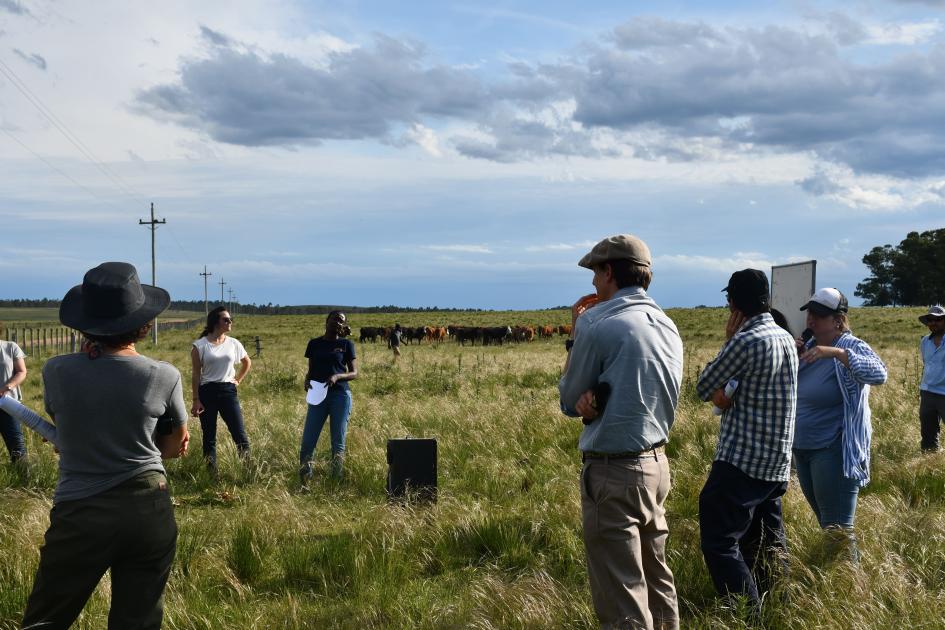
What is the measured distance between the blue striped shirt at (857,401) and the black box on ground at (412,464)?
3.38 metres

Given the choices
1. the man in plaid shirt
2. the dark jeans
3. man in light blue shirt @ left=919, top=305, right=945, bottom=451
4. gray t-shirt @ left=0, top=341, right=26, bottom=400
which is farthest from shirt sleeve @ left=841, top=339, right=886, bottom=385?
the dark jeans

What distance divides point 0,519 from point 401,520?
2917 mm

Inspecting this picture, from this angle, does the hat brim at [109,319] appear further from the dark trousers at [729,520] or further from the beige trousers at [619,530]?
the dark trousers at [729,520]

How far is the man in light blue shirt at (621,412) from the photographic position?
344 centimetres

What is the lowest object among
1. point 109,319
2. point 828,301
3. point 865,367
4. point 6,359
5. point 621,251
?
point 6,359

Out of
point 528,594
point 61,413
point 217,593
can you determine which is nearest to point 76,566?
point 61,413

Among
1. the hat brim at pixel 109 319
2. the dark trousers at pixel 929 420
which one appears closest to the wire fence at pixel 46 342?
the hat brim at pixel 109 319

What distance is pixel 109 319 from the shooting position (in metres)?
3.38

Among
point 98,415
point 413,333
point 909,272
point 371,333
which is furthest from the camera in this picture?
point 909,272

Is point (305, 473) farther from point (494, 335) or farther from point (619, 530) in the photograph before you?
point (494, 335)

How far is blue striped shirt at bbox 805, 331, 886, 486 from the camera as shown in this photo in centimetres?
458

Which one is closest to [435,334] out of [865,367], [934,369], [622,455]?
[934,369]

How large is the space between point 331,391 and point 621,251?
5.05 meters

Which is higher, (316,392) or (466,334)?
(316,392)
